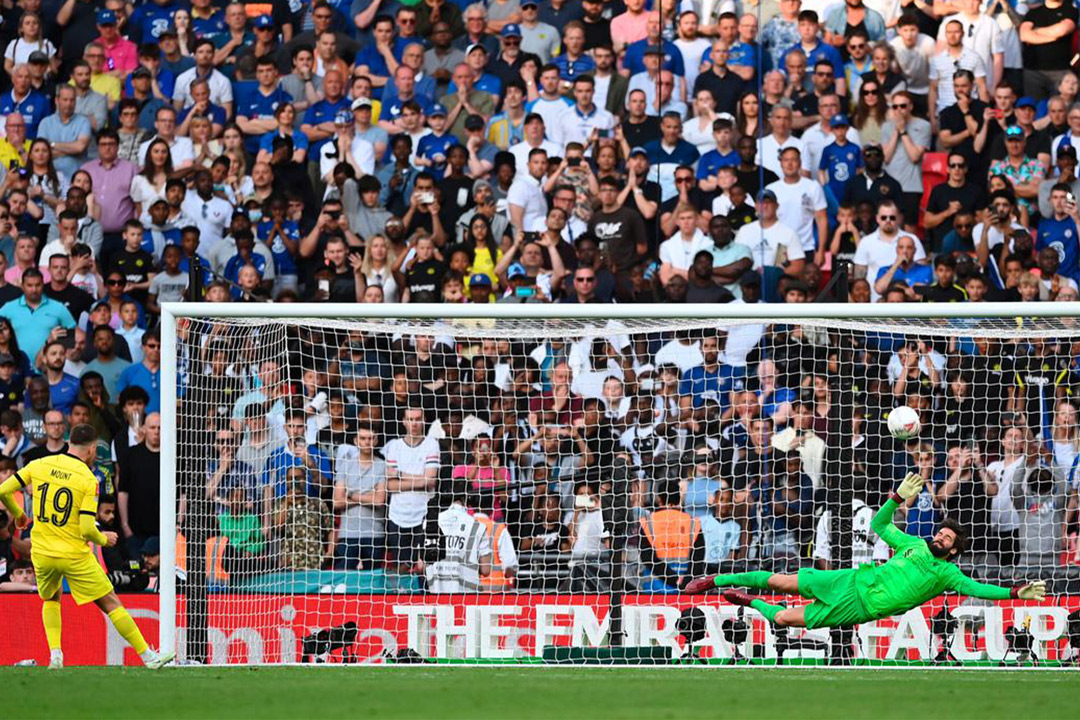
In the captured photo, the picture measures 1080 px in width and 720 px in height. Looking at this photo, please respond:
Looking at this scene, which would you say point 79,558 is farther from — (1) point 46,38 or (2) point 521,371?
(1) point 46,38

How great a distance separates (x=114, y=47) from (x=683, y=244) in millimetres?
6621

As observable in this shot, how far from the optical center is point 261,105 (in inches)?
648

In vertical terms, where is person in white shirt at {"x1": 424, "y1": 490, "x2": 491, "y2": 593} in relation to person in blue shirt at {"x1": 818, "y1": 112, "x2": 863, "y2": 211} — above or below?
below

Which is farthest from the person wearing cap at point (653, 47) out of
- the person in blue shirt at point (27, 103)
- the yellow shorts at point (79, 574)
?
the yellow shorts at point (79, 574)

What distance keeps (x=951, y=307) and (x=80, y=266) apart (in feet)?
27.5

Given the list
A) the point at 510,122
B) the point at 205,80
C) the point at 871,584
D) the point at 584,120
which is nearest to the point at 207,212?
the point at 205,80

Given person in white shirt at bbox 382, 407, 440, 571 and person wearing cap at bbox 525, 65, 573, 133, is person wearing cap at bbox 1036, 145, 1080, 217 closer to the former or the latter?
person wearing cap at bbox 525, 65, 573, 133

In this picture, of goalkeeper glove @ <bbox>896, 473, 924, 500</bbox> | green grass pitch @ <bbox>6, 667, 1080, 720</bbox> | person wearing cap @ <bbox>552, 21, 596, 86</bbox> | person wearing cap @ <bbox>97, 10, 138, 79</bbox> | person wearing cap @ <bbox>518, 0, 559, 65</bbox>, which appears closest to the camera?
green grass pitch @ <bbox>6, 667, 1080, 720</bbox>

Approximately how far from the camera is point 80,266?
15.5 meters

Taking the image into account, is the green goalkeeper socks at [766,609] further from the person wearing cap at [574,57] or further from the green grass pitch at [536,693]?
the person wearing cap at [574,57]

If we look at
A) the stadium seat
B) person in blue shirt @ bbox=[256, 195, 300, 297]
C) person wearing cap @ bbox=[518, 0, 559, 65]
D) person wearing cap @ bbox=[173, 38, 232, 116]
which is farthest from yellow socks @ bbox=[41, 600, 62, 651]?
the stadium seat

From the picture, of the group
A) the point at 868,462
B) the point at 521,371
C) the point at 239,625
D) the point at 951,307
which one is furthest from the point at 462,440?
the point at 951,307

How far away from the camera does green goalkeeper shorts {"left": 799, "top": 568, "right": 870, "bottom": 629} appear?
34.9 feet

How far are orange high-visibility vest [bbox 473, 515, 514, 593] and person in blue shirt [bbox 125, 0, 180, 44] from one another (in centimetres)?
736
